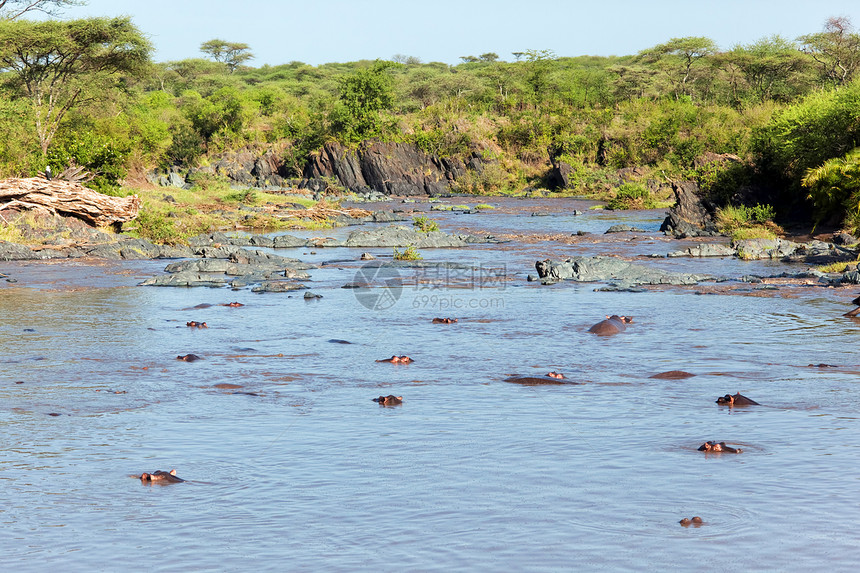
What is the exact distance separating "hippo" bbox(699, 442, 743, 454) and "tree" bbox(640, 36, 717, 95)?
60.4 m

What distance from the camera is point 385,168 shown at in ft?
172

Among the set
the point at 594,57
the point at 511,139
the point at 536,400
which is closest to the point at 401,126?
the point at 511,139

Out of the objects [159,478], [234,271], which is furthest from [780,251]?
[159,478]

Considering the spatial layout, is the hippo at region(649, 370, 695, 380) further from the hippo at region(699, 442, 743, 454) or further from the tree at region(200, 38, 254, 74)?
the tree at region(200, 38, 254, 74)

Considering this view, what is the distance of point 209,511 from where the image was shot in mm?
4898

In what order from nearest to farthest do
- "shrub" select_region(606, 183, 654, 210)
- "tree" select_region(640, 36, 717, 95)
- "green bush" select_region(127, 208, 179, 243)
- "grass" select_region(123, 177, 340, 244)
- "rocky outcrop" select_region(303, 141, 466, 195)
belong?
1. "green bush" select_region(127, 208, 179, 243)
2. "grass" select_region(123, 177, 340, 244)
3. "shrub" select_region(606, 183, 654, 210)
4. "rocky outcrop" select_region(303, 141, 466, 195)
5. "tree" select_region(640, 36, 717, 95)

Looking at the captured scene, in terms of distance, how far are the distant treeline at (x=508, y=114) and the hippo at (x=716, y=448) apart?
1881 centimetres

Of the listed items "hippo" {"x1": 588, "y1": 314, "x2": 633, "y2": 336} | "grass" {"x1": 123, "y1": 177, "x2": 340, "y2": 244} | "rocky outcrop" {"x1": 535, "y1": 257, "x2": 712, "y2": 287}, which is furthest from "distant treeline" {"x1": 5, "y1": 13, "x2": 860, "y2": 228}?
"hippo" {"x1": 588, "y1": 314, "x2": 633, "y2": 336}

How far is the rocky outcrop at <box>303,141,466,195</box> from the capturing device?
171ft

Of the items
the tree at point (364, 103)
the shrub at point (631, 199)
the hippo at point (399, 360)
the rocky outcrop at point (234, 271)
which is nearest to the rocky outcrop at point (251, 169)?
the tree at point (364, 103)

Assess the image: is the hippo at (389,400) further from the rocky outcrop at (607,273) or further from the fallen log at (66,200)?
the fallen log at (66,200)

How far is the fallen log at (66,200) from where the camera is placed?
2080 cm

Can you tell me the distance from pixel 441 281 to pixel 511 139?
41.7 metres

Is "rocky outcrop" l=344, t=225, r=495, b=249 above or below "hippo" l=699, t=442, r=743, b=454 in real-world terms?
above
